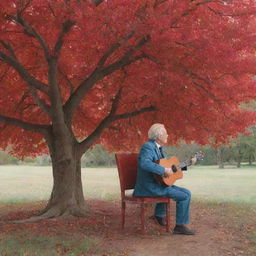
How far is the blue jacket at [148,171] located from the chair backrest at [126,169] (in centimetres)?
52

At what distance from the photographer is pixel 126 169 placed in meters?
8.34

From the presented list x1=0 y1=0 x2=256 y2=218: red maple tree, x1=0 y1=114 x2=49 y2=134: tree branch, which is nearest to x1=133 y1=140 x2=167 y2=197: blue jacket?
x1=0 y1=0 x2=256 y2=218: red maple tree

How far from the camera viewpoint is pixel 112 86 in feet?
38.9

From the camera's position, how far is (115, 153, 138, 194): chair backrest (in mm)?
8125

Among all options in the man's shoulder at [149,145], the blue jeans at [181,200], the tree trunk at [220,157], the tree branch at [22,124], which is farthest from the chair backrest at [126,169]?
the tree trunk at [220,157]

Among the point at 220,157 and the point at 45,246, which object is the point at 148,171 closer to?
the point at 45,246

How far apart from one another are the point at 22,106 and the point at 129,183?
5542 mm

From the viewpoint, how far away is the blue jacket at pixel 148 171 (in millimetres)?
7263

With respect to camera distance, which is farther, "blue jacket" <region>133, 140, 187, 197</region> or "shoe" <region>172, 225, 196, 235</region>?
"shoe" <region>172, 225, 196, 235</region>

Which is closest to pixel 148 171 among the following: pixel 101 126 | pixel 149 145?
pixel 149 145

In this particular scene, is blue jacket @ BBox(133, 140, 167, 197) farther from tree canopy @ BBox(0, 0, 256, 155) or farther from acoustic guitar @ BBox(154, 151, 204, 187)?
tree canopy @ BBox(0, 0, 256, 155)

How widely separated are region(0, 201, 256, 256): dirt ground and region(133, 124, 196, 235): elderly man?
381 millimetres

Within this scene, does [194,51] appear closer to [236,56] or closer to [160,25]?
[236,56]

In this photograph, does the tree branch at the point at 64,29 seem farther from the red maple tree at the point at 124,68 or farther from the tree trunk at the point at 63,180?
the tree trunk at the point at 63,180
